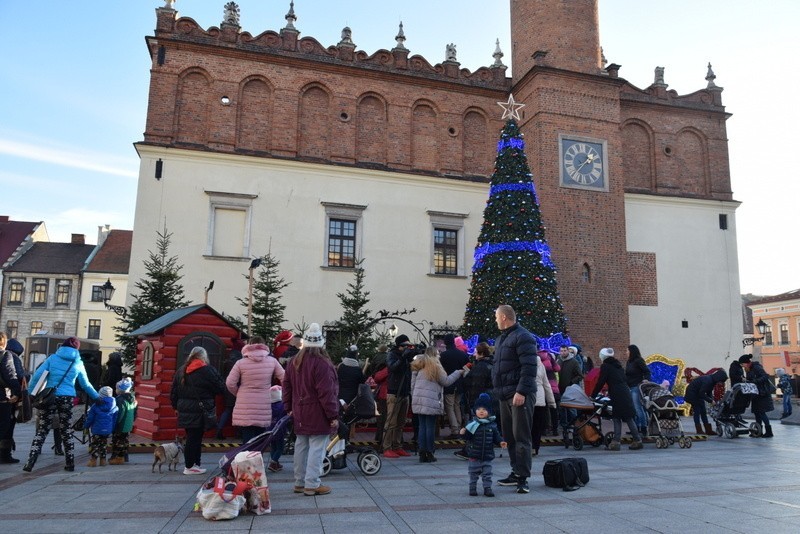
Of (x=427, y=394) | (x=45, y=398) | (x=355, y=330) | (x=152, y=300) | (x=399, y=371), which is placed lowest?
(x=45, y=398)

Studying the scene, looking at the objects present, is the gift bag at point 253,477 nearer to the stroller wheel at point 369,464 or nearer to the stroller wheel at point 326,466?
the stroller wheel at point 326,466

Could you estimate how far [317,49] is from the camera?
22922 mm

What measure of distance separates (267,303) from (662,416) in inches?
473

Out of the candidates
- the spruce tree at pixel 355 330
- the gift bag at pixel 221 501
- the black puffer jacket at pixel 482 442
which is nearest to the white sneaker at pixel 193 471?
the gift bag at pixel 221 501

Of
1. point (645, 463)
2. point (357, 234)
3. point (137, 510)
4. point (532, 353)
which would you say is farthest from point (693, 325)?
point (137, 510)

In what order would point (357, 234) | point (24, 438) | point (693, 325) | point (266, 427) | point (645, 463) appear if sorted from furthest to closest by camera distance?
1. point (693, 325)
2. point (357, 234)
3. point (24, 438)
4. point (645, 463)
5. point (266, 427)

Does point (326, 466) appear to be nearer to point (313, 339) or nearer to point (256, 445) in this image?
point (256, 445)

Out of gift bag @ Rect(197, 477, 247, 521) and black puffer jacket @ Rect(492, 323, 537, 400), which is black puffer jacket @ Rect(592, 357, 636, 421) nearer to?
black puffer jacket @ Rect(492, 323, 537, 400)

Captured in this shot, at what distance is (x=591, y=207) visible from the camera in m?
22.4

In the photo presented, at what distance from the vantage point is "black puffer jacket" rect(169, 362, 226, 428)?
779 cm

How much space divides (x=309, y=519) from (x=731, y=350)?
23636mm

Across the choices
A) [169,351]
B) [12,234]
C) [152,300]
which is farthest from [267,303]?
[12,234]

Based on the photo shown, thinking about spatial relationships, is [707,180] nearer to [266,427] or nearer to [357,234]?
[357,234]

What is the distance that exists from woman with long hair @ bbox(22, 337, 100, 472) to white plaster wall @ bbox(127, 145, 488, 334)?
11.4m
